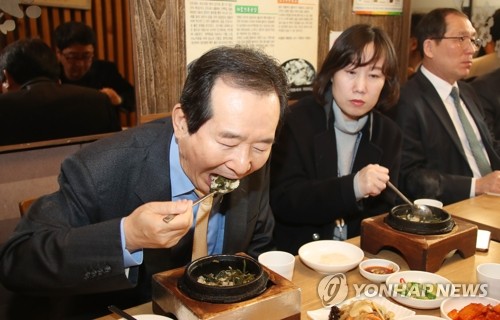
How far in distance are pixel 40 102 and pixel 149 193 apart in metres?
1.36

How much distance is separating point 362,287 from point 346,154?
1.20 meters

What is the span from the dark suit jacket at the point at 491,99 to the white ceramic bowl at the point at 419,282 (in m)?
2.87

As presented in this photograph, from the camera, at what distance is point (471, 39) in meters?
3.41

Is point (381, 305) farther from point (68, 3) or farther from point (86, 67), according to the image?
point (68, 3)

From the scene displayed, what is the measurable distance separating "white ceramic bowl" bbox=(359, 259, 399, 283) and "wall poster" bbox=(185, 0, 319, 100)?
1720 mm

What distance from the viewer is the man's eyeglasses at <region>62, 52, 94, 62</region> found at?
273cm

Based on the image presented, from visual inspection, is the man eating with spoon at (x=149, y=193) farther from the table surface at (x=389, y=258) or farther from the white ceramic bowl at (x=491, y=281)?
the white ceramic bowl at (x=491, y=281)

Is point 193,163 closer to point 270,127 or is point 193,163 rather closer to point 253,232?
point 270,127

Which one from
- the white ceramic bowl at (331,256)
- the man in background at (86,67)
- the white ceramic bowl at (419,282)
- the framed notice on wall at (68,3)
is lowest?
the white ceramic bowl at (331,256)

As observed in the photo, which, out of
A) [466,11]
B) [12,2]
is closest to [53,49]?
[12,2]

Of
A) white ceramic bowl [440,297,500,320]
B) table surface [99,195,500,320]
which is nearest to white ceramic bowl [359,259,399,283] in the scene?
table surface [99,195,500,320]

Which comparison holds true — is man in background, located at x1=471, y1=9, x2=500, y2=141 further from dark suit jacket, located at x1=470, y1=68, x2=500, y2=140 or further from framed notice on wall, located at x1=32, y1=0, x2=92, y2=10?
framed notice on wall, located at x1=32, y1=0, x2=92, y2=10

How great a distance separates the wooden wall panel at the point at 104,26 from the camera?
2.59 m

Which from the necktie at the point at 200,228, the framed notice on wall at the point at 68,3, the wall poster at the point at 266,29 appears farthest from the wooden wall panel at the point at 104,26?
the necktie at the point at 200,228
